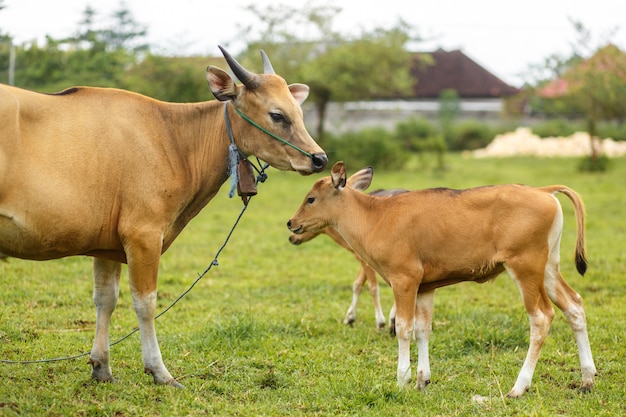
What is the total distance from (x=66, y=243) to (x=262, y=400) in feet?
6.16

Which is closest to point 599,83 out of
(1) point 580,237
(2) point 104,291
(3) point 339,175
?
(1) point 580,237

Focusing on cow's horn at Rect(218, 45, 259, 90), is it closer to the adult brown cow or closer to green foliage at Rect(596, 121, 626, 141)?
the adult brown cow

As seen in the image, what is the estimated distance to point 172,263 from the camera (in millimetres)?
11734

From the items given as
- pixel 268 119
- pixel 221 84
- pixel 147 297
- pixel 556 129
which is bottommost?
pixel 556 129

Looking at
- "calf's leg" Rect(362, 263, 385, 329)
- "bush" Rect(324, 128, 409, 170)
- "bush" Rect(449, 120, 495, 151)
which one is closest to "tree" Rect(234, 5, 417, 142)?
"bush" Rect(324, 128, 409, 170)

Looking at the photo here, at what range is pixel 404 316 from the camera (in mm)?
6504

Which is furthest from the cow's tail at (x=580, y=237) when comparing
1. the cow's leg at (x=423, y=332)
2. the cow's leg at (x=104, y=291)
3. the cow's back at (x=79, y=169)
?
the cow's leg at (x=104, y=291)

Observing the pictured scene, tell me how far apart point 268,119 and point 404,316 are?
6.35 ft

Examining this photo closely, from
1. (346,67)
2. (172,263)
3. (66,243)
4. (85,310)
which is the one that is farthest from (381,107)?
(66,243)

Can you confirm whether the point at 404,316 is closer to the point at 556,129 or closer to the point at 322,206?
the point at 322,206

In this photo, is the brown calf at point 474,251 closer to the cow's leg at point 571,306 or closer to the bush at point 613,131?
the cow's leg at point 571,306

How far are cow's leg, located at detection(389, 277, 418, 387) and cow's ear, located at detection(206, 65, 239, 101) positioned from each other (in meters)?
2.02

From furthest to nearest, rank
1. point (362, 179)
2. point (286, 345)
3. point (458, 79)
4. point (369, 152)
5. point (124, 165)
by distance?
point (458, 79)
point (369, 152)
point (362, 179)
point (286, 345)
point (124, 165)

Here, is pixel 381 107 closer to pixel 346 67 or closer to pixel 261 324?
pixel 346 67
